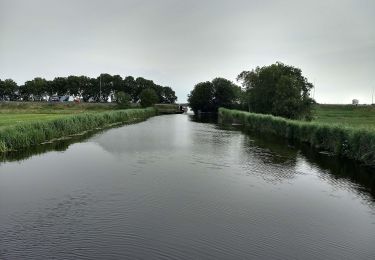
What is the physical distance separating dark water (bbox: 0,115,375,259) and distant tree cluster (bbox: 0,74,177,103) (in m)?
128

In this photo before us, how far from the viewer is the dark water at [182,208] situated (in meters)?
11.4

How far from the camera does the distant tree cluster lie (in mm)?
154500

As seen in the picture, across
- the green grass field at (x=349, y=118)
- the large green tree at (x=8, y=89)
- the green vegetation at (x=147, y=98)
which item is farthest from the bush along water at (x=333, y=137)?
the large green tree at (x=8, y=89)

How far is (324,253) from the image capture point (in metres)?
11.4

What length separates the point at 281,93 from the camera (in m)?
64.8

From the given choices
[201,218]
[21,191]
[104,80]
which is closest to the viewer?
[201,218]

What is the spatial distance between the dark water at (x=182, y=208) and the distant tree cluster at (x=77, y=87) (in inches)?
5043

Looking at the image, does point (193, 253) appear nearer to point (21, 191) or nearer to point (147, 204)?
point (147, 204)

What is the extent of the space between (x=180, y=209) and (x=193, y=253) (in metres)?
4.25

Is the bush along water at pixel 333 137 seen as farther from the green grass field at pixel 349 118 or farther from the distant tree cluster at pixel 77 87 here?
the distant tree cluster at pixel 77 87

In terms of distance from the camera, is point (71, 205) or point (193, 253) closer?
point (193, 253)

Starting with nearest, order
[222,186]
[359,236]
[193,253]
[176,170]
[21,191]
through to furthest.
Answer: [193,253] → [359,236] → [21,191] → [222,186] → [176,170]

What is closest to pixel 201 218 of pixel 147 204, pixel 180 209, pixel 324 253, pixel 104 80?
pixel 180 209

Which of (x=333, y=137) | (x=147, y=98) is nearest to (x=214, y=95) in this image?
(x=147, y=98)
